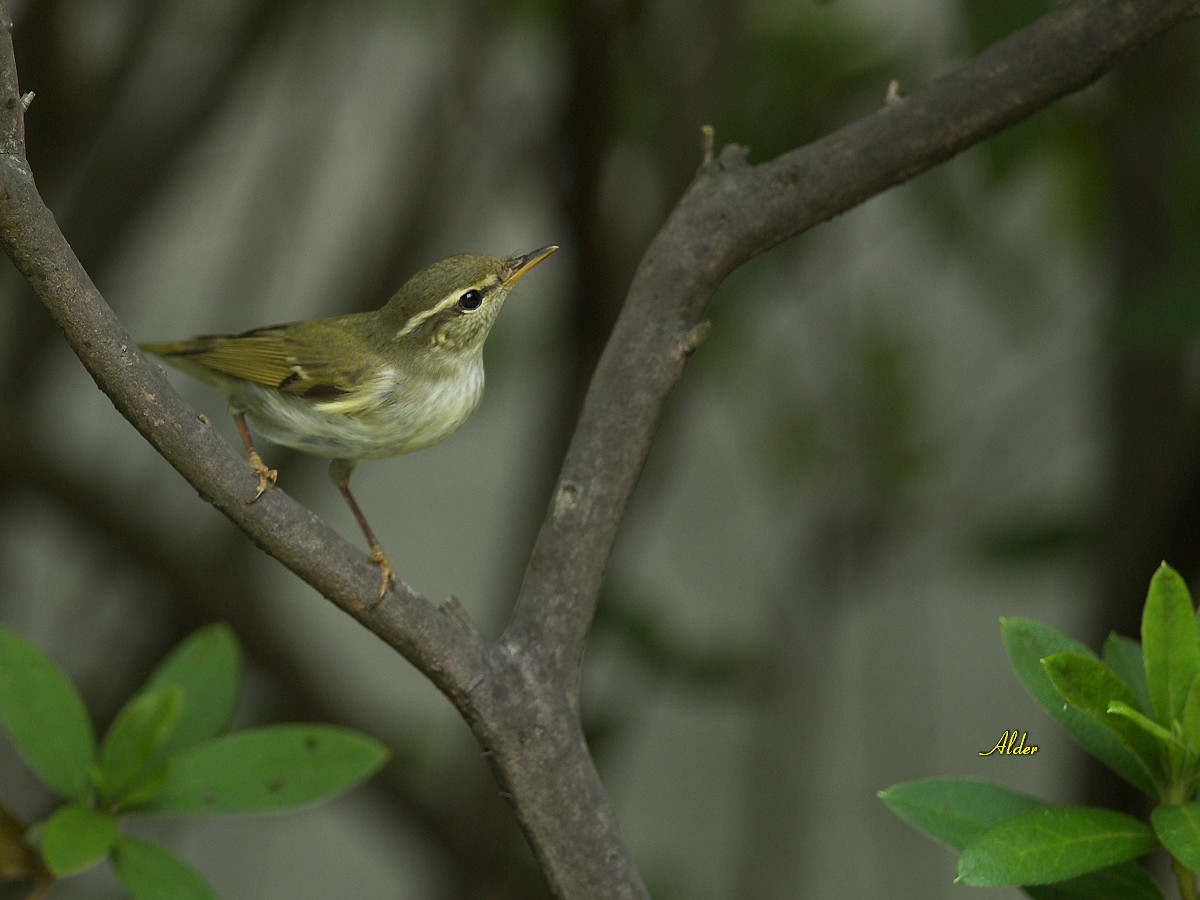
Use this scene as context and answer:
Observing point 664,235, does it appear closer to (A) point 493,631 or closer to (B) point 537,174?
(B) point 537,174

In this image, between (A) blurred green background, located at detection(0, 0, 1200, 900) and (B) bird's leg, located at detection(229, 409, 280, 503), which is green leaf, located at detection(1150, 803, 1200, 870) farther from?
(A) blurred green background, located at detection(0, 0, 1200, 900)

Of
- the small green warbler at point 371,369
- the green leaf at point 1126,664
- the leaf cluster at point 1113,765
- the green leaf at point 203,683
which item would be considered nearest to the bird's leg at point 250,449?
the small green warbler at point 371,369

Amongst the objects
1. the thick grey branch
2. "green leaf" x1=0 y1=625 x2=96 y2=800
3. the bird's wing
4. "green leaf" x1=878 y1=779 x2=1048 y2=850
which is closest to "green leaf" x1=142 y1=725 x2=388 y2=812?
"green leaf" x1=0 y1=625 x2=96 y2=800

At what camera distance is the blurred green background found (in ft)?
8.80

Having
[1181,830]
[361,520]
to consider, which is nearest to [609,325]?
[361,520]

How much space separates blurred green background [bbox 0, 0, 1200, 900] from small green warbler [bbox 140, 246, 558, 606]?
0.67 m

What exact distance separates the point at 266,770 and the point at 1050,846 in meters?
0.99

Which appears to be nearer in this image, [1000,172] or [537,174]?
[1000,172]

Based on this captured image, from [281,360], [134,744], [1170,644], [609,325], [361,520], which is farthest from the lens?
[609,325]

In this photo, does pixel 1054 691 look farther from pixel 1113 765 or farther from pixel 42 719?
pixel 42 719

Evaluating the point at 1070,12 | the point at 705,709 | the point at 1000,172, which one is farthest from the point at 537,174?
the point at 705,709

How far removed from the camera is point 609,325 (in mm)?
2545

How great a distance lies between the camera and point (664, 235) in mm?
1448

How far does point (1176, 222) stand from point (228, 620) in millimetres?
2526
